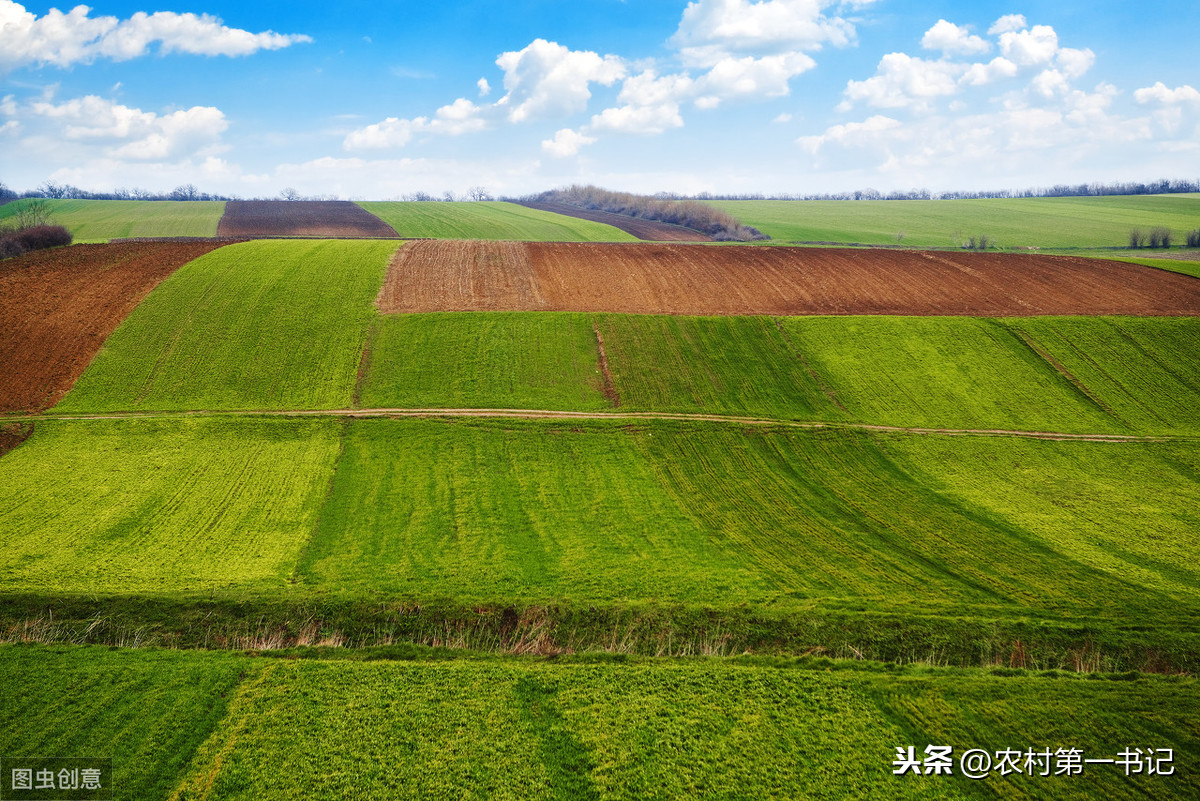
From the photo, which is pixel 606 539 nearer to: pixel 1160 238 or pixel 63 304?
pixel 63 304

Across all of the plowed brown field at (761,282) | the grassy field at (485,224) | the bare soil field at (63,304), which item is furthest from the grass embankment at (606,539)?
the grassy field at (485,224)

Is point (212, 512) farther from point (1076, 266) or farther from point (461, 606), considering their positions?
point (1076, 266)

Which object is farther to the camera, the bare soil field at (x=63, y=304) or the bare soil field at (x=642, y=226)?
the bare soil field at (x=642, y=226)

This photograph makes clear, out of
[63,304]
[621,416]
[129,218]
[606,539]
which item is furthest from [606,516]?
[129,218]

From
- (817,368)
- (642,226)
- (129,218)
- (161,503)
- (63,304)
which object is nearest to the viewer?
(161,503)

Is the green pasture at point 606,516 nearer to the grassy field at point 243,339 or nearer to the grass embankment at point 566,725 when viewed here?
the grassy field at point 243,339

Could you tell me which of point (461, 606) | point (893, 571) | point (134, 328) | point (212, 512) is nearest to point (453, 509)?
point (461, 606)
